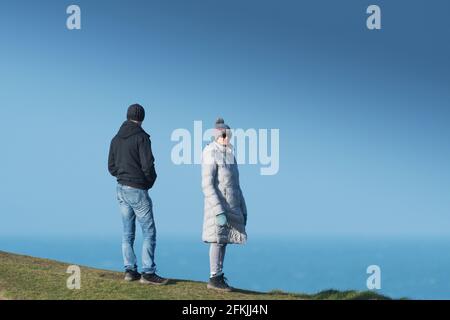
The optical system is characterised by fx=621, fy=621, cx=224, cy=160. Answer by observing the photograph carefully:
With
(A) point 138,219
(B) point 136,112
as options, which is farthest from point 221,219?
(B) point 136,112

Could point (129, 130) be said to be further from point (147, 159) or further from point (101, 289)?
point (101, 289)

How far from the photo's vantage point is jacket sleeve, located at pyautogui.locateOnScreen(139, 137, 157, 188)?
13.2m

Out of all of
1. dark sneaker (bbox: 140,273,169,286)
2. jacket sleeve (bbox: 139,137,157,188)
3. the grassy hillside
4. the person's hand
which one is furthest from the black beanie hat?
the grassy hillside

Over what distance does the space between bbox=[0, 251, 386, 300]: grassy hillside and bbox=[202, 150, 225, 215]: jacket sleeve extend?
1.97m

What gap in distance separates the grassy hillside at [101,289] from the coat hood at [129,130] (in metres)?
3.32

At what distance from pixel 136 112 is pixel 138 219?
91.9 inches

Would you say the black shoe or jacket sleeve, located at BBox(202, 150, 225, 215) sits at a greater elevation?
jacket sleeve, located at BBox(202, 150, 225, 215)

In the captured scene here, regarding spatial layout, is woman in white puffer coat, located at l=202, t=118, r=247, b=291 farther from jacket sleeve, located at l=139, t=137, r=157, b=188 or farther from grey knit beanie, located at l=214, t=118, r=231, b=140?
jacket sleeve, located at l=139, t=137, r=157, b=188

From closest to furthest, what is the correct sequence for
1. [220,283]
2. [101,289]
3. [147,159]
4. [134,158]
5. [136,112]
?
[147,159]
[134,158]
[136,112]
[101,289]
[220,283]

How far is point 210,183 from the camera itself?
43.6ft

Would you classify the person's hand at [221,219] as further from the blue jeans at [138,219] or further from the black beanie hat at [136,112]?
the black beanie hat at [136,112]

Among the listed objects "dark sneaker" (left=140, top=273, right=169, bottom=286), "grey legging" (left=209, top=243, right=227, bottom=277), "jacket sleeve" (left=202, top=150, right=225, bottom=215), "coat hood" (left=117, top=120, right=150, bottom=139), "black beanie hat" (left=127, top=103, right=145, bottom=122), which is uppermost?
"black beanie hat" (left=127, top=103, right=145, bottom=122)
